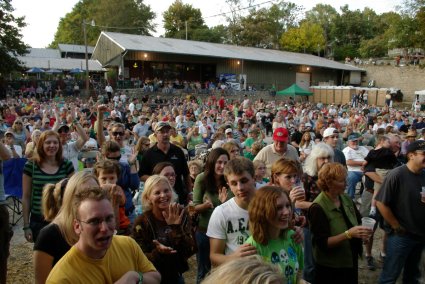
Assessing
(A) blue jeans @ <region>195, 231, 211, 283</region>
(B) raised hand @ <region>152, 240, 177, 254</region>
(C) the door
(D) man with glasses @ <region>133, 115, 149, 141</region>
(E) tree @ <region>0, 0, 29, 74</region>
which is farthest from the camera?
(C) the door

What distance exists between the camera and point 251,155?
26.1ft

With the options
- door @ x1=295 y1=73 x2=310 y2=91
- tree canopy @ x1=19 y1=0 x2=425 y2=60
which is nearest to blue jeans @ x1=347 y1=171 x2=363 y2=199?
door @ x1=295 y1=73 x2=310 y2=91

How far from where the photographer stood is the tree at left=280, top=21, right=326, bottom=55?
220 feet

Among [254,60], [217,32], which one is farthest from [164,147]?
[217,32]

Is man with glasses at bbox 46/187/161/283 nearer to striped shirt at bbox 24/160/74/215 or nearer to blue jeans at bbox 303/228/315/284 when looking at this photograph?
striped shirt at bbox 24/160/74/215

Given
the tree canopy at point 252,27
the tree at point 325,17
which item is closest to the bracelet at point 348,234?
the tree canopy at point 252,27

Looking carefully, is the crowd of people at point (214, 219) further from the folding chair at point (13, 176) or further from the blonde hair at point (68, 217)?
the folding chair at point (13, 176)

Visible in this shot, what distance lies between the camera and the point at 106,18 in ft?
212

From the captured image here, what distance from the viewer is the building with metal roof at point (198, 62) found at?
113 feet

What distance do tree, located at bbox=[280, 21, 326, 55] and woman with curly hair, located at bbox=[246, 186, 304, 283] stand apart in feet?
224

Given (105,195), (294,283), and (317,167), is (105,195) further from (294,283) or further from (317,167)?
(317,167)

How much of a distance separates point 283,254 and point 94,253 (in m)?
1.23

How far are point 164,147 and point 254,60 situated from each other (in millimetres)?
35147

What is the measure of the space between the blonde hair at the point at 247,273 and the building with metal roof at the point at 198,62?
104 feet
